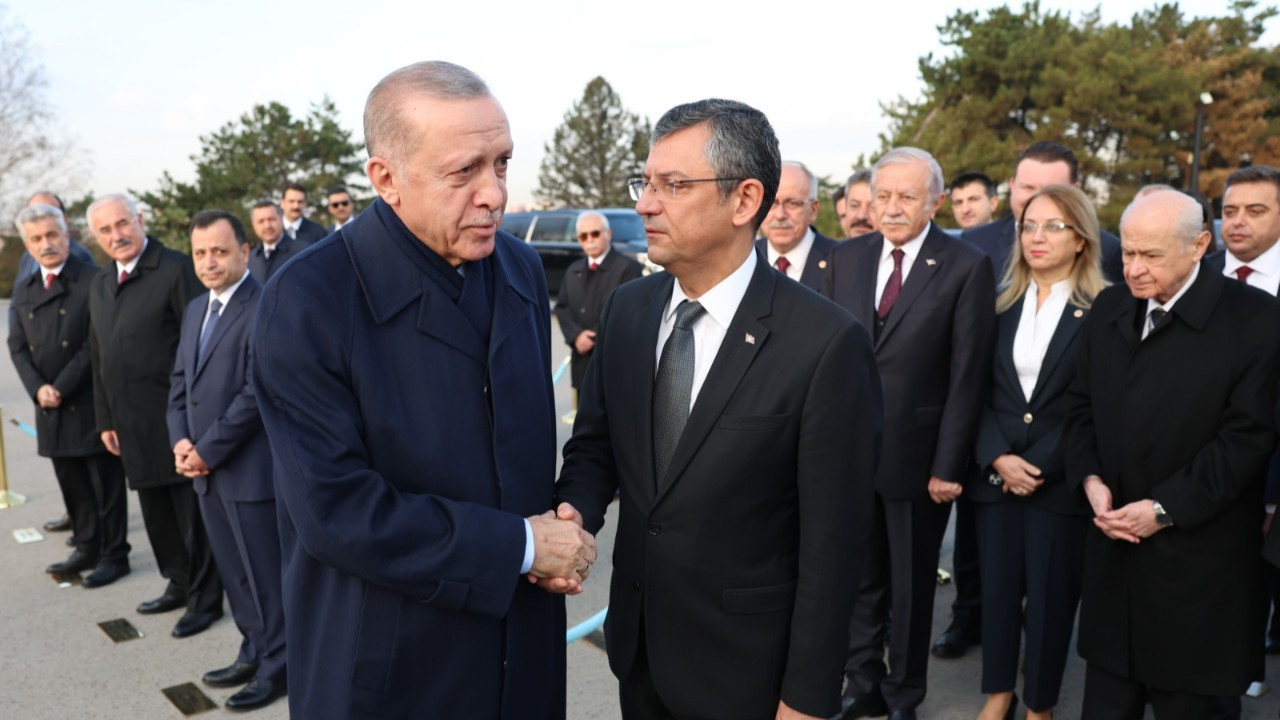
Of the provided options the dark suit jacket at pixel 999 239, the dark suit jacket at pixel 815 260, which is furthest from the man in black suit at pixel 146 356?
the dark suit jacket at pixel 999 239

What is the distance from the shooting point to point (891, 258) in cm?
386

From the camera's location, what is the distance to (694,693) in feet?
7.11

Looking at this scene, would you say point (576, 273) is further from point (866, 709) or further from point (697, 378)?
point (697, 378)

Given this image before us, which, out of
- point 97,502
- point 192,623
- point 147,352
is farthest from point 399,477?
point 97,502

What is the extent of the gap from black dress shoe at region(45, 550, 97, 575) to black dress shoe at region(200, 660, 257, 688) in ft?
6.31

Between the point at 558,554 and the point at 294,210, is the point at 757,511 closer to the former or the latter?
the point at 558,554

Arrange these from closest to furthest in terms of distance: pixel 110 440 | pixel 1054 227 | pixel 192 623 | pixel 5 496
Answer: pixel 1054 227 < pixel 192 623 < pixel 110 440 < pixel 5 496

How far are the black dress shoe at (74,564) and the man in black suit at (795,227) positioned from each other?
170 inches

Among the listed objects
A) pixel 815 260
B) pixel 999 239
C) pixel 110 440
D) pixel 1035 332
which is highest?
pixel 999 239

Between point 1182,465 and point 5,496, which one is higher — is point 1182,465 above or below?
above

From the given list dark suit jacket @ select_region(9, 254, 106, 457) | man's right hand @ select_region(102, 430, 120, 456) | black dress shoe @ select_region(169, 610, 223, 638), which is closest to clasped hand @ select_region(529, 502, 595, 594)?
black dress shoe @ select_region(169, 610, 223, 638)

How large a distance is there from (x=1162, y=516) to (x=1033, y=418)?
2.15ft

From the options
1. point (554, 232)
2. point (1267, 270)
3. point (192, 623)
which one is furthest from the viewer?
point (554, 232)

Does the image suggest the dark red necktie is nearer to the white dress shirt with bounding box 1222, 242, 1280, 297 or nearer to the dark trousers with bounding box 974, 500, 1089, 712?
the dark trousers with bounding box 974, 500, 1089, 712
